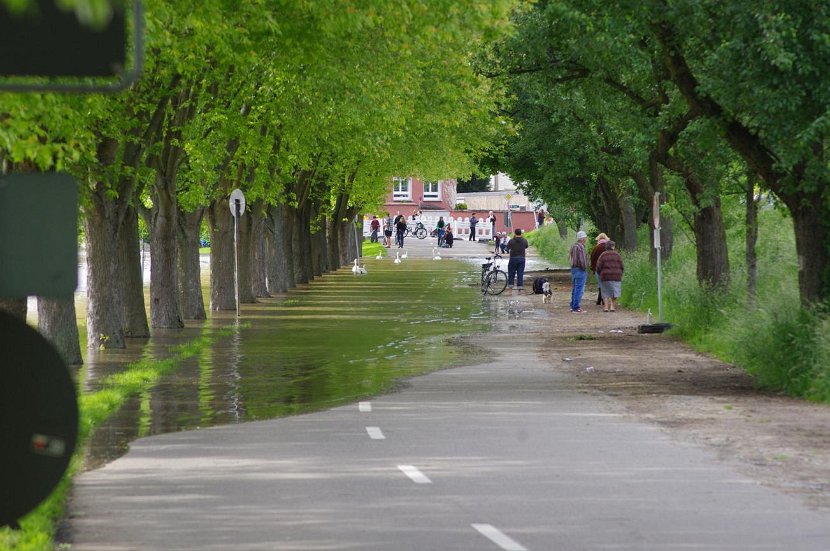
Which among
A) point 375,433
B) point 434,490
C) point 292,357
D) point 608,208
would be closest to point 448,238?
point 608,208

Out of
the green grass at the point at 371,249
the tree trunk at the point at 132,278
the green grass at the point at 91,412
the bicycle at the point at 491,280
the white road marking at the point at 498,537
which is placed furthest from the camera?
→ the green grass at the point at 371,249

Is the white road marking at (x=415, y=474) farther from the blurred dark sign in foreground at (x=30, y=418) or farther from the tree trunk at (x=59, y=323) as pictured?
the tree trunk at (x=59, y=323)

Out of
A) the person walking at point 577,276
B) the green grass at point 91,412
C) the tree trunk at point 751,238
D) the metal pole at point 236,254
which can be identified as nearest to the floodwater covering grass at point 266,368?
the green grass at point 91,412

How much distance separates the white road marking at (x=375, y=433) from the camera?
15.4 metres

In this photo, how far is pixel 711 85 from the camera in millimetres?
20656

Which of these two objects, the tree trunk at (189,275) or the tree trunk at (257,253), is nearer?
the tree trunk at (189,275)

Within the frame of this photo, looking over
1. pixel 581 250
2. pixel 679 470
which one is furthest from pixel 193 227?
pixel 679 470

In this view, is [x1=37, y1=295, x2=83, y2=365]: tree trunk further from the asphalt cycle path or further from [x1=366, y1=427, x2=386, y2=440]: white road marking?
[x1=366, y1=427, x2=386, y2=440]: white road marking

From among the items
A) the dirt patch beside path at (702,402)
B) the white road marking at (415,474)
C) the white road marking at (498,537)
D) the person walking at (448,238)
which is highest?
the person walking at (448,238)

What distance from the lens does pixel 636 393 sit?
20.0m

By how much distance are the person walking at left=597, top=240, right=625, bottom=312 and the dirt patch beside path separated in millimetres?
5050

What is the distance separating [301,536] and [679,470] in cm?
401

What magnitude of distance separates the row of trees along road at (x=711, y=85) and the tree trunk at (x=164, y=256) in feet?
25.1

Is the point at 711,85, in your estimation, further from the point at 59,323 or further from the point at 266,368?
the point at 59,323
